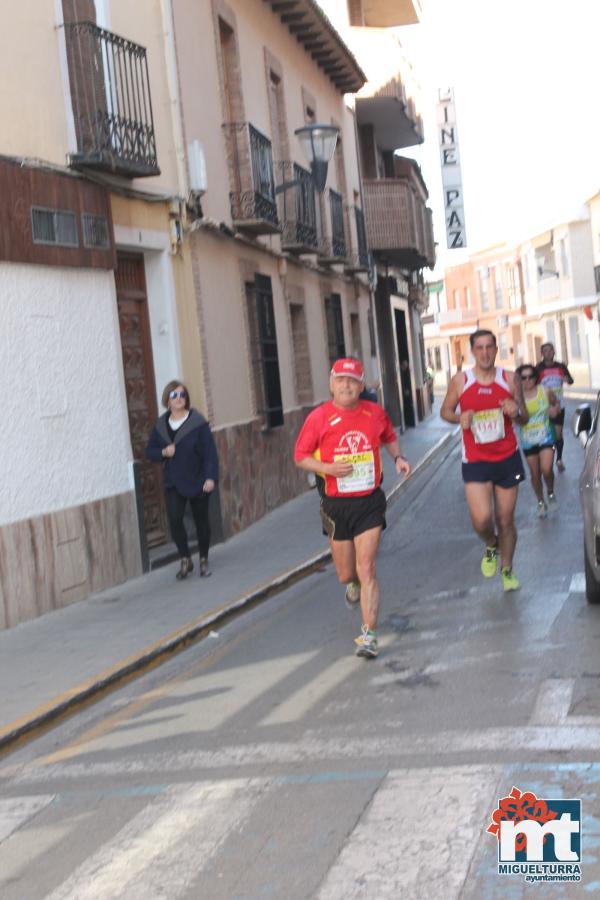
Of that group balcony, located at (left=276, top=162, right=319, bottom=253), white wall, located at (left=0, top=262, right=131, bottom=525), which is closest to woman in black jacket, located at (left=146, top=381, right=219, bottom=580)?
white wall, located at (left=0, top=262, right=131, bottom=525)

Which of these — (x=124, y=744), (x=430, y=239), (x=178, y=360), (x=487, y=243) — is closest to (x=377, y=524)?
(x=124, y=744)

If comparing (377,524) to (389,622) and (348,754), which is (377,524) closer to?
(389,622)

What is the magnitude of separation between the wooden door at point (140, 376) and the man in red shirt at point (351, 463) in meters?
5.39

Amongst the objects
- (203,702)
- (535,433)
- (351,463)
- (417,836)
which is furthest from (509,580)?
(417,836)

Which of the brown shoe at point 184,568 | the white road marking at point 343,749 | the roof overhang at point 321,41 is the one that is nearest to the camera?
the white road marking at point 343,749

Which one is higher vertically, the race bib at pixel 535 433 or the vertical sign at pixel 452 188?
the vertical sign at pixel 452 188

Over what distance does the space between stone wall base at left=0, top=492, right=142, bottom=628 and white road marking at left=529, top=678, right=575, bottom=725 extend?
4868 millimetres

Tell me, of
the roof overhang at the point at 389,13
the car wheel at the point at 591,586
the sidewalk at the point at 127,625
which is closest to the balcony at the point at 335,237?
the sidewalk at the point at 127,625

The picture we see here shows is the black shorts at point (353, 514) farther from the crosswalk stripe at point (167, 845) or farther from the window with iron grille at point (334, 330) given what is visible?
the window with iron grille at point (334, 330)

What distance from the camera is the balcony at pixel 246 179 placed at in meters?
16.7

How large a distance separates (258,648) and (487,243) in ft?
238

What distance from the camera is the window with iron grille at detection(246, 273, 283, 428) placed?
1763 cm

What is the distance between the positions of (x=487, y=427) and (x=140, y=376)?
5.27 meters

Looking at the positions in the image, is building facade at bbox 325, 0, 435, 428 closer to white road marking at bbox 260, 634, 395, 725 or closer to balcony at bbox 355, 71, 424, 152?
balcony at bbox 355, 71, 424, 152
